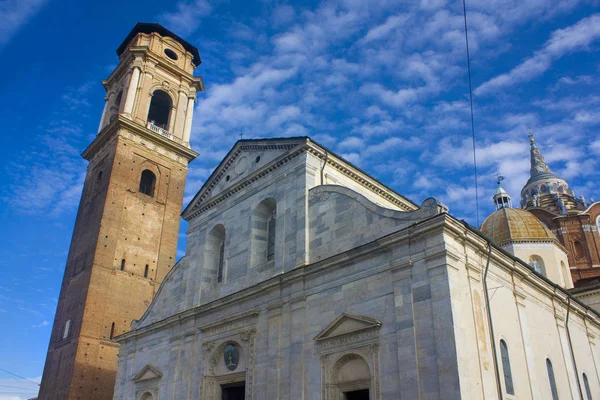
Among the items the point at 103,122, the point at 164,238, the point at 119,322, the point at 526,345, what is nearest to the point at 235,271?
the point at 526,345

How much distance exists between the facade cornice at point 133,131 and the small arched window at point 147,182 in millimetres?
2242

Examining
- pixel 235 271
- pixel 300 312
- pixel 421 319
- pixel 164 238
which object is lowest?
pixel 421 319

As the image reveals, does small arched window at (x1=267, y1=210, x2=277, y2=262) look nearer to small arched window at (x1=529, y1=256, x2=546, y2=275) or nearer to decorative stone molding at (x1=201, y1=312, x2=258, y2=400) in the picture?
decorative stone molding at (x1=201, y1=312, x2=258, y2=400)

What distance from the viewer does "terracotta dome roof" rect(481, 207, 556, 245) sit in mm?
30391

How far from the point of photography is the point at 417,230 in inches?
542

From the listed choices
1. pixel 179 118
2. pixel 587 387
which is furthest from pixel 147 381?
pixel 179 118

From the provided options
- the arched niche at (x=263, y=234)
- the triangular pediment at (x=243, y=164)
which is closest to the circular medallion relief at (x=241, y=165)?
the triangular pediment at (x=243, y=164)

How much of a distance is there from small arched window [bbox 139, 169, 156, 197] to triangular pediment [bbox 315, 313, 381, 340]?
2358 cm

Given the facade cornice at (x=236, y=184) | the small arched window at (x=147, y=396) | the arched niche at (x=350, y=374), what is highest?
the facade cornice at (x=236, y=184)

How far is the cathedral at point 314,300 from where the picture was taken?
13.3 metres

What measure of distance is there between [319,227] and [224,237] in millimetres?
6096

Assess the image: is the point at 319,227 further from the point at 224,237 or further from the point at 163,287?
the point at 163,287

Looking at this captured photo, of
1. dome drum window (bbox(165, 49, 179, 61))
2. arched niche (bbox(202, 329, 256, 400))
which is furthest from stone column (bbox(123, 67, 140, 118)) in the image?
arched niche (bbox(202, 329, 256, 400))

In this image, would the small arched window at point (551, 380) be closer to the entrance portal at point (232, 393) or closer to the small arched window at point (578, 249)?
the entrance portal at point (232, 393)
